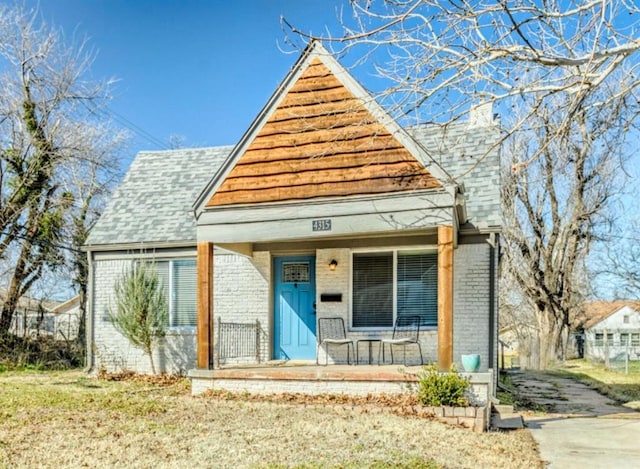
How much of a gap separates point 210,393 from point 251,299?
2775 mm

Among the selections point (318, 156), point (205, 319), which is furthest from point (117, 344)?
point (318, 156)

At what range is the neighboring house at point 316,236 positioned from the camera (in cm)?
859

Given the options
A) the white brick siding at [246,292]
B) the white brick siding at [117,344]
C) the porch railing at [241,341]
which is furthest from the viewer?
the white brick siding at [117,344]

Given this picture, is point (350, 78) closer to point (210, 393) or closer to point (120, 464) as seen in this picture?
point (210, 393)

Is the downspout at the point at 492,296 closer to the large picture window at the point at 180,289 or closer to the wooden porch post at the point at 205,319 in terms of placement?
the wooden porch post at the point at 205,319

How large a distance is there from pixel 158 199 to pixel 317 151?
572 centimetres

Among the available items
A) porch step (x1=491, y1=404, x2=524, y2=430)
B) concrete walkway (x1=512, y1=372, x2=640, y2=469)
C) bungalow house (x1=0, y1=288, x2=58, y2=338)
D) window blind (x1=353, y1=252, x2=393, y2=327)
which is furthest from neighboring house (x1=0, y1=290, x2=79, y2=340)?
concrete walkway (x1=512, y1=372, x2=640, y2=469)

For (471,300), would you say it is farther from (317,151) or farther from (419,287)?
(317,151)

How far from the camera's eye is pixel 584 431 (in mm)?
7625

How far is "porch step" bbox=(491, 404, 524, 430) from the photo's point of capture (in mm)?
7715

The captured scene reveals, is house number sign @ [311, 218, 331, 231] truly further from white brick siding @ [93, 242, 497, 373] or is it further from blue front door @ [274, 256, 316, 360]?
blue front door @ [274, 256, 316, 360]

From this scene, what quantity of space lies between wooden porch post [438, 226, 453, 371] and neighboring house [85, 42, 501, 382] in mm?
19

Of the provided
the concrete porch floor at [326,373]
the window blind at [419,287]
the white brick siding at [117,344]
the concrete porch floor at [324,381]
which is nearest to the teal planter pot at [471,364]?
the concrete porch floor at [324,381]

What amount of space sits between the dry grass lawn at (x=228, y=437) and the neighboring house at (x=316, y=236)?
143 cm
